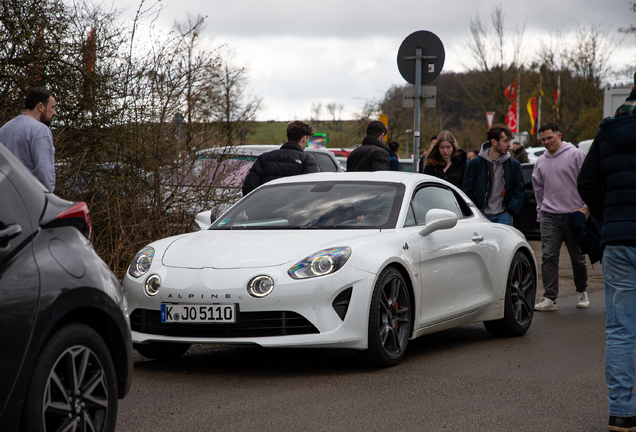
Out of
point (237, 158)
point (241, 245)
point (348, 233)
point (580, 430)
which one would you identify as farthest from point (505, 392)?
point (237, 158)

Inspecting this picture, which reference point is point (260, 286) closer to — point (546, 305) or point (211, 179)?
point (546, 305)

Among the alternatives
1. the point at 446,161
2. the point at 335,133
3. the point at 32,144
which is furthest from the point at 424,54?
the point at 335,133

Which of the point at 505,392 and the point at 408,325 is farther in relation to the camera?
the point at 408,325

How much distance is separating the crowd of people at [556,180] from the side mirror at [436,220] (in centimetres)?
106

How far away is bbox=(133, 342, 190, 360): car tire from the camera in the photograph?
19.5 feet

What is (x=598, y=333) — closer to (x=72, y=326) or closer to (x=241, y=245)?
(x=241, y=245)

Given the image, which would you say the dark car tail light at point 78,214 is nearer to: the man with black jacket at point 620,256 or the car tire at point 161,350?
the car tire at point 161,350

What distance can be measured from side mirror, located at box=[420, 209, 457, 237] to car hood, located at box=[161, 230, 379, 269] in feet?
1.57

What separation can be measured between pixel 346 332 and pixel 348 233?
0.89m

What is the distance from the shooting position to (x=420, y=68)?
35.7ft

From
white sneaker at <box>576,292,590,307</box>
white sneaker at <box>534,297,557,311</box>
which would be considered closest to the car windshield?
white sneaker at <box>534,297,557,311</box>

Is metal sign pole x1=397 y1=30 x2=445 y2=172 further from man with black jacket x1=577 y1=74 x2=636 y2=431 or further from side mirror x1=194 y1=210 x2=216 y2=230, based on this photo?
man with black jacket x1=577 y1=74 x2=636 y2=431

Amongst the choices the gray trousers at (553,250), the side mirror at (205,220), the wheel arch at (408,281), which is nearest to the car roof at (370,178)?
the side mirror at (205,220)

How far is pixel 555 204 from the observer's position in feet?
29.8
